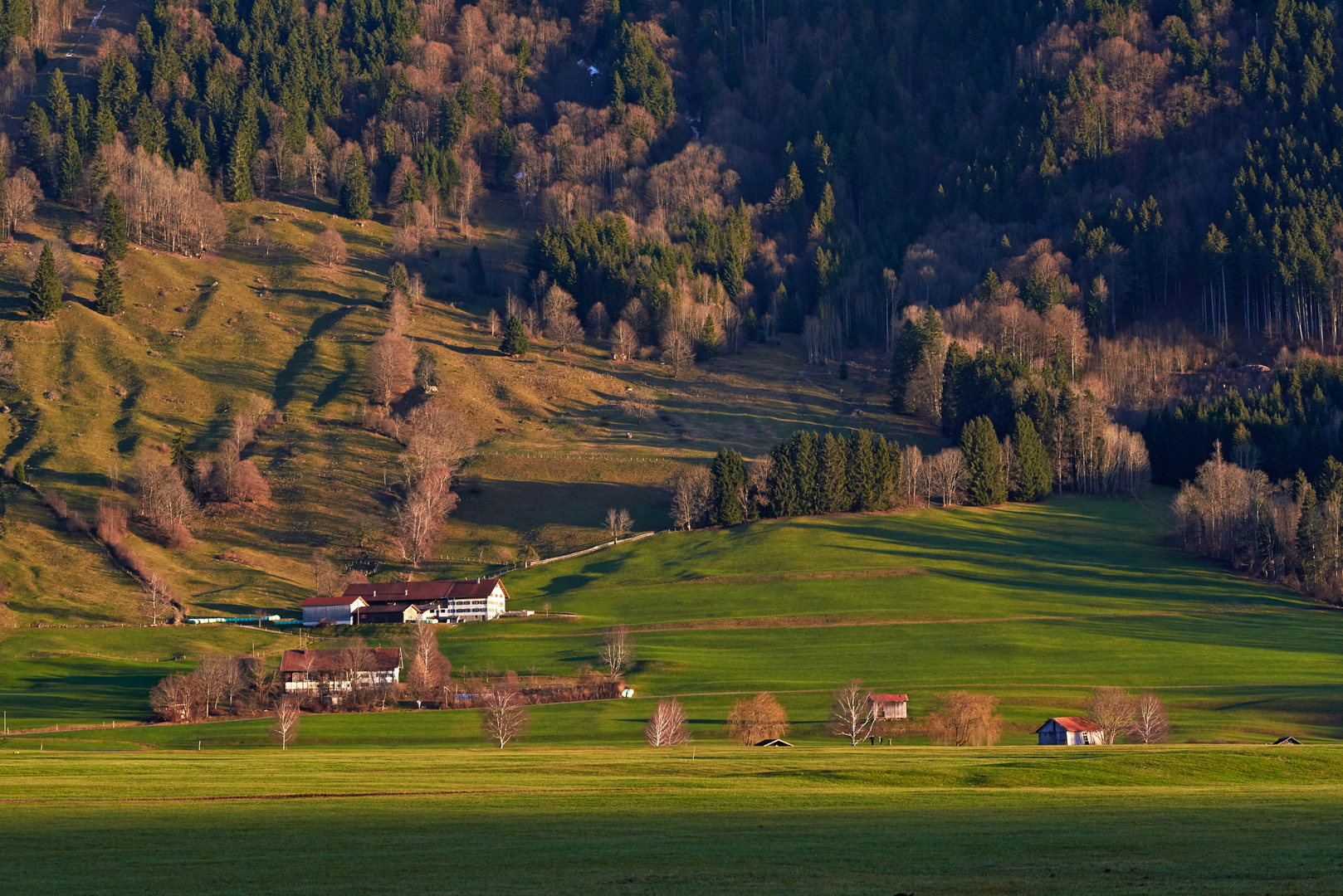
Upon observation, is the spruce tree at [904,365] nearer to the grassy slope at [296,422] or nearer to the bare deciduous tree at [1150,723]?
the grassy slope at [296,422]

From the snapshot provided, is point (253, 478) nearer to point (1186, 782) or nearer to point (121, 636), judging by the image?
point (121, 636)

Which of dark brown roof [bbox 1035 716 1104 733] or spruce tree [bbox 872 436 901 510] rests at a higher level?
spruce tree [bbox 872 436 901 510]

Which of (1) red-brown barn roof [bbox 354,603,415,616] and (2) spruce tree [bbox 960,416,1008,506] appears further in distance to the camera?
(2) spruce tree [bbox 960,416,1008,506]

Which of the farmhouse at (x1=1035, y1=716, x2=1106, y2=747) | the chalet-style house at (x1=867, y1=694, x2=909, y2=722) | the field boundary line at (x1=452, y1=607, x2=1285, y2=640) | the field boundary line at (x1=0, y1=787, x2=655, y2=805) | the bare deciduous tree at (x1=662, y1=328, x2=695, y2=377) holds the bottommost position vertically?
the farmhouse at (x1=1035, y1=716, x2=1106, y2=747)

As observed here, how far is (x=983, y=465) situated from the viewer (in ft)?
505

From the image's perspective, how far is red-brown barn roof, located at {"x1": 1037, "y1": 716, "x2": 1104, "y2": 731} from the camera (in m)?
73.5

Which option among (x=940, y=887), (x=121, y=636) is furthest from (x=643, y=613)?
(x=940, y=887)

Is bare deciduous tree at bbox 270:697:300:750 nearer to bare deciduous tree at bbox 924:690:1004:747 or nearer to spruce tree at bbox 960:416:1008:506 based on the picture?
bare deciduous tree at bbox 924:690:1004:747

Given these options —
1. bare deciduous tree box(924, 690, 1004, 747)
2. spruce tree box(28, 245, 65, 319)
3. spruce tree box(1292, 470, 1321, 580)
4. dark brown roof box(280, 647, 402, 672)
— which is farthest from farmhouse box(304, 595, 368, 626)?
spruce tree box(1292, 470, 1321, 580)

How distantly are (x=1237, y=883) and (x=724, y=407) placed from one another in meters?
157

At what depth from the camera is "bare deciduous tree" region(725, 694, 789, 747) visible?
74375 millimetres

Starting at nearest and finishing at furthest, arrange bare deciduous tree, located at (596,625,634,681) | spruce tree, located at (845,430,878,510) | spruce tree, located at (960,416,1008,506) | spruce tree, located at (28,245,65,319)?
bare deciduous tree, located at (596,625,634,681) → spruce tree, located at (845,430,878,510) → spruce tree, located at (960,416,1008,506) → spruce tree, located at (28,245,65,319)

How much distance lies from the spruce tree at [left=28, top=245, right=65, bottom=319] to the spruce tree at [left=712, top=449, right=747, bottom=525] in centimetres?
9748

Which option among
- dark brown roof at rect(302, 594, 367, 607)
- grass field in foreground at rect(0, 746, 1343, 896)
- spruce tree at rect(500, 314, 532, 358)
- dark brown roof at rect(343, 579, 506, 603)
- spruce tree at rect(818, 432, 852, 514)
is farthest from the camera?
spruce tree at rect(500, 314, 532, 358)
